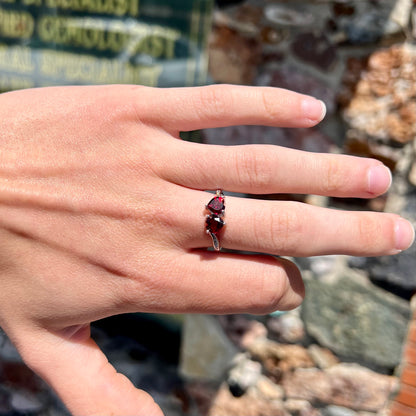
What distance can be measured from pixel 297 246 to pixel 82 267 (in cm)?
44

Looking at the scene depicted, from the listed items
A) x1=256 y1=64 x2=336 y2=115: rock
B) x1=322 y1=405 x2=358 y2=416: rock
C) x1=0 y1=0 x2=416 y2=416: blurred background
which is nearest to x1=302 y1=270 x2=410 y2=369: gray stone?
x1=0 y1=0 x2=416 y2=416: blurred background

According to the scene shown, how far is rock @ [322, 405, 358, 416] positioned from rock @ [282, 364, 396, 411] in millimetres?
16

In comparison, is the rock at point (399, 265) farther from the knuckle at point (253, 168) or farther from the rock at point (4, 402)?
the rock at point (4, 402)

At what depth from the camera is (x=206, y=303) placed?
859mm

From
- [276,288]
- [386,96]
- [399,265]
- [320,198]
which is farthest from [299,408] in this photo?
[386,96]

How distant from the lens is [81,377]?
33.8 inches

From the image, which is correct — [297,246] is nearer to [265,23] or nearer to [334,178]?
[334,178]

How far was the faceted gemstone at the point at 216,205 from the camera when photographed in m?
0.80

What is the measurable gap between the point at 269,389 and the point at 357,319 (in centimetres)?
47

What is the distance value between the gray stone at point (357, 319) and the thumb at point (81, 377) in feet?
2.57

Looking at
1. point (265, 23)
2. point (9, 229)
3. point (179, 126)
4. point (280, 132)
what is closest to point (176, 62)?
point (265, 23)

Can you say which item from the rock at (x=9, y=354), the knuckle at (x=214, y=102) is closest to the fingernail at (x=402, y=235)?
the knuckle at (x=214, y=102)

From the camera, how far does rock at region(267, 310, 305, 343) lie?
1527 millimetres

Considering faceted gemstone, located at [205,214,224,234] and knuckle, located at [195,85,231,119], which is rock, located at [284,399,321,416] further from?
knuckle, located at [195,85,231,119]
